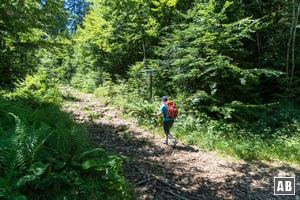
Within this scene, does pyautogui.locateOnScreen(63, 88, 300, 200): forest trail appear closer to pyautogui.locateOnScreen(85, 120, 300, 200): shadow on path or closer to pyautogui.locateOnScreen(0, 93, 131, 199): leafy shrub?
pyautogui.locateOnScreen(85, 120, 300, 200): shadow on path

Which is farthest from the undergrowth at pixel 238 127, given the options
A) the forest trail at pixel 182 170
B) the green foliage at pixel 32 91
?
the green foliage at pixel 32 91

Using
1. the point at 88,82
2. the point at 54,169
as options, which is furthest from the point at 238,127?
the point at 88,82

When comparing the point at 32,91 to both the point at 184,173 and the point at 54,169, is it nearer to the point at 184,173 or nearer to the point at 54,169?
the point at 184,173

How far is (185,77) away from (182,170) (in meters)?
5.37

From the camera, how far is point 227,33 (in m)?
10.5

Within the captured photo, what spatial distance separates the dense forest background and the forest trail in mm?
801

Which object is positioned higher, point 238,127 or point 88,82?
point 88,82

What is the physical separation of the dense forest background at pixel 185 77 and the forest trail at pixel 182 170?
801 millimetres

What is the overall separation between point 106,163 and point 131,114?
7.47 m

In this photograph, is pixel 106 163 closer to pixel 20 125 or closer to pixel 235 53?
pixel 20 125

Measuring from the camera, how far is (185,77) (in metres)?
11.3

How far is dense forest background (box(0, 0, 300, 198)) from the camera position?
5.70 metres

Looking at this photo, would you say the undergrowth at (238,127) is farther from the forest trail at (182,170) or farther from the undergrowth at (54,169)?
the undergrowth at (54,169)

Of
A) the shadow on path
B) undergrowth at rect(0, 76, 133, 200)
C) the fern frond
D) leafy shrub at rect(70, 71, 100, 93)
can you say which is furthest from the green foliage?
leafy shrub at rect(70, 71, 100, 93)
